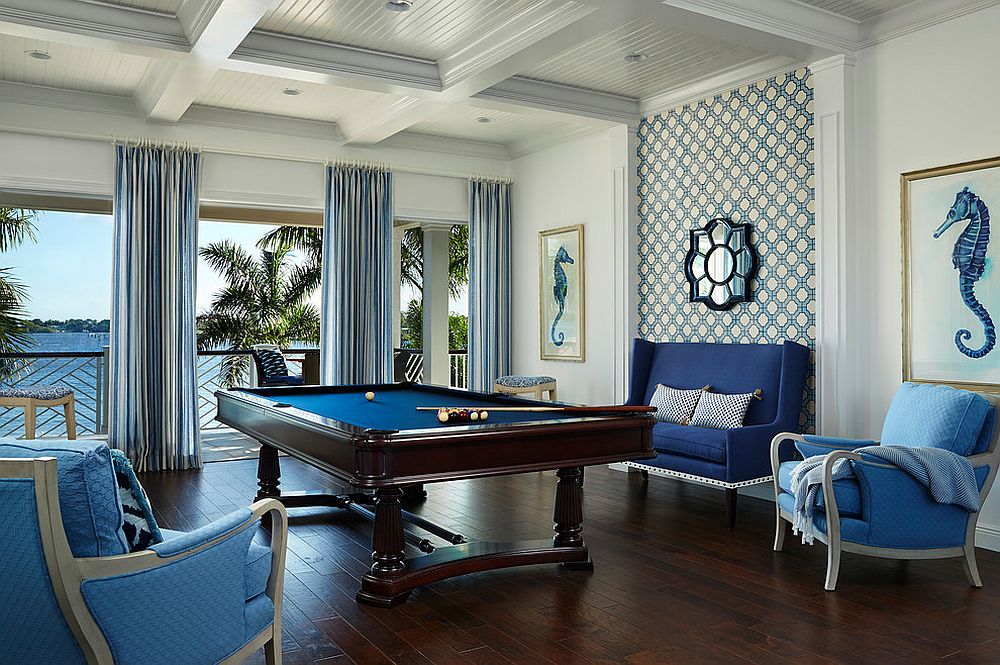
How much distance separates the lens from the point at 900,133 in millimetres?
4902

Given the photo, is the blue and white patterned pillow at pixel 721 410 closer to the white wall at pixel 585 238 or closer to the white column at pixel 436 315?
the white wall at pixel 585 238

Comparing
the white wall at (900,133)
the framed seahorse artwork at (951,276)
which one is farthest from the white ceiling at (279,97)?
the framed seahorse artwork at (951,276)

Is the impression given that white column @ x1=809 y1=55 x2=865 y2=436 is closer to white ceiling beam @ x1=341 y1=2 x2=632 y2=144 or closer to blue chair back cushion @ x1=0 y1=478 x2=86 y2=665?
white ceiling beam @ x1=341 y1=2 x2=632 y2=144

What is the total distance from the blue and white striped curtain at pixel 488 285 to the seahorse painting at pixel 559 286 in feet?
2.45

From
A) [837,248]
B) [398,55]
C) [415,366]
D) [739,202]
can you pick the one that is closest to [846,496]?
[837,248]

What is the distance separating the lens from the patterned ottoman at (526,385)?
7.36 m

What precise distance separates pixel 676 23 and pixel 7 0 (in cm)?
368

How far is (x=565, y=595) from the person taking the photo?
367 centimetres

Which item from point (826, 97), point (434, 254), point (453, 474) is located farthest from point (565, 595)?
point (434, 254)

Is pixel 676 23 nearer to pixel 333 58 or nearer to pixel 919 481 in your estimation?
pixel 333 58

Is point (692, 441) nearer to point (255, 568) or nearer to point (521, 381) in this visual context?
point (521, 381)

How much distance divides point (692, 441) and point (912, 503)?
5.15ft

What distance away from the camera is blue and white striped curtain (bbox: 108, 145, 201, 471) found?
6691 mm

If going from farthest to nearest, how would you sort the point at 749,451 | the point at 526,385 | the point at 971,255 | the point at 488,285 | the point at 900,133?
1. the point at 488,285
2. the point at 526,385
3. the point at 749,451
4. the point at 900,133
5. the point at 971,255
